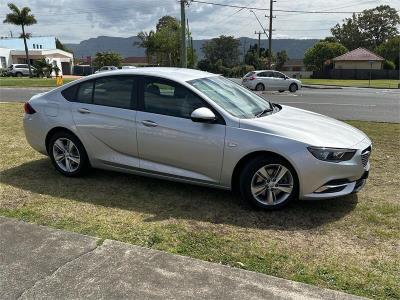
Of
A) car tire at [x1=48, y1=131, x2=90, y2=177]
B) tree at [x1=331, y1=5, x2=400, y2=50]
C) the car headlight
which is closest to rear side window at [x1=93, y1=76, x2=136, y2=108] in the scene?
car tire at [x1=48, y1=131, x2=90, y2=177]

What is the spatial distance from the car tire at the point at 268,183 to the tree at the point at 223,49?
110942 mm

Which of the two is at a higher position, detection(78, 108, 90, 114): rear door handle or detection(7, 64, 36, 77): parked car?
detection(7, 64, 36, 77): parked car

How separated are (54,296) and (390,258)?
2766 millimetres

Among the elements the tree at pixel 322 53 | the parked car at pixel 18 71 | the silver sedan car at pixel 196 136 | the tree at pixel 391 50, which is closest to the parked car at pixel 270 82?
the silver sedan car at pixel 196 136

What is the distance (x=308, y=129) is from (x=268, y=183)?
29.5 inches

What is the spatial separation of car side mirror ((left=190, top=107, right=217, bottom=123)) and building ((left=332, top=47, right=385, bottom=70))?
65705 millimetres

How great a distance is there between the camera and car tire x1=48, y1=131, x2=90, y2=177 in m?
A: 6.13

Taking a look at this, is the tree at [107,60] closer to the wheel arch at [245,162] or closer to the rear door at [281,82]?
the rear door at [281,82]

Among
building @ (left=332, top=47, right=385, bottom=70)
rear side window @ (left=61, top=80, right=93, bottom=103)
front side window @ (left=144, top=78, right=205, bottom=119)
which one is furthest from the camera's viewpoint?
building @ (left=332, top=47, right=385, bottom=70)

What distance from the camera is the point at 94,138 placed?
19.5 ft

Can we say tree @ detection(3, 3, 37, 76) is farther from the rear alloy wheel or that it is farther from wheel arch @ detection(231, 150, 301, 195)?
wheel arch @ detection(231, 150, 301, 195)

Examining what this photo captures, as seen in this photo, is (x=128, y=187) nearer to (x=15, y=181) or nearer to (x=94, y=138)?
(x=94, y=138)

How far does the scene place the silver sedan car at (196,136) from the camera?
15.8ft

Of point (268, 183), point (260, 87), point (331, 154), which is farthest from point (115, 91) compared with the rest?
point (260, 87)
